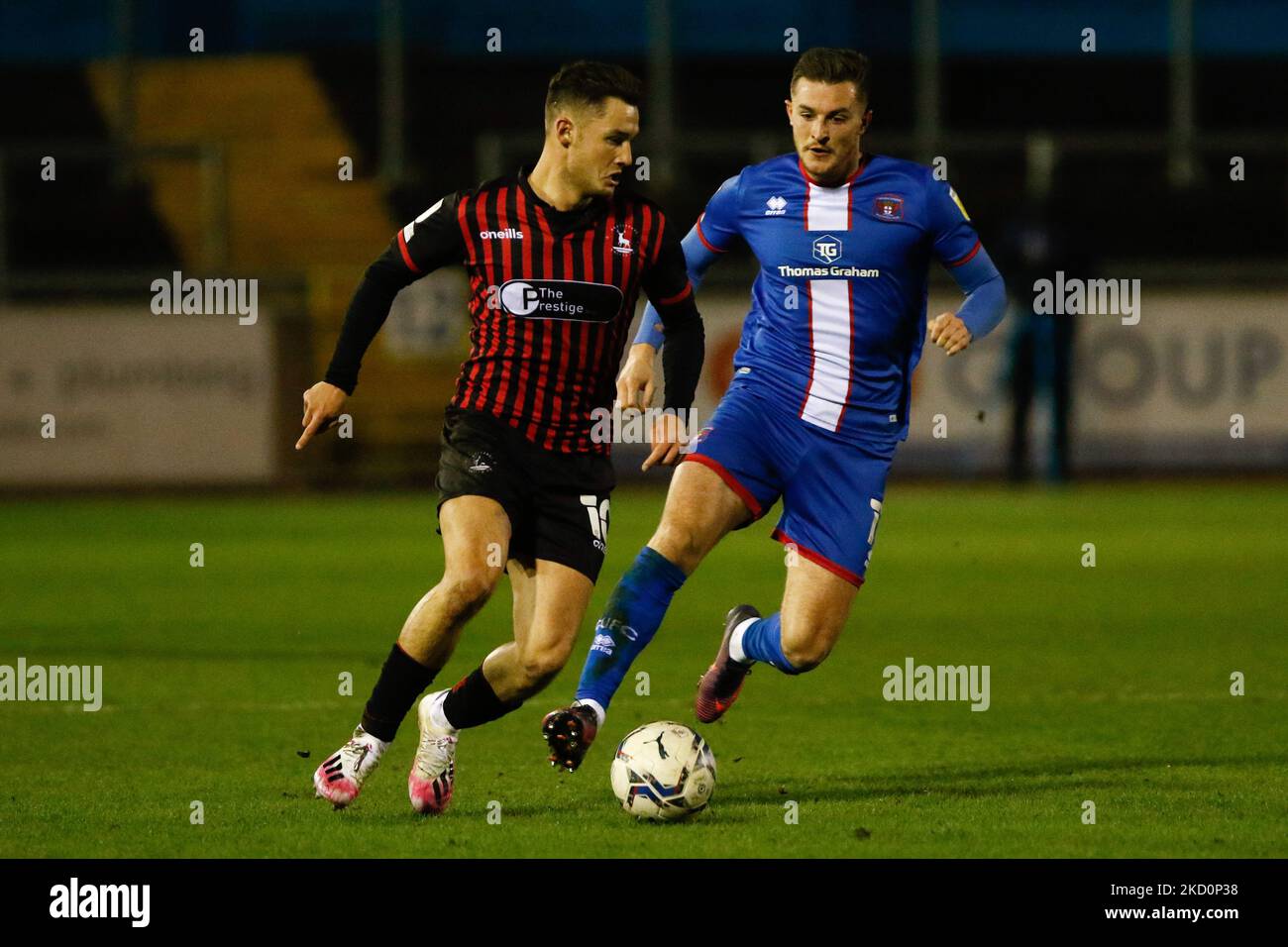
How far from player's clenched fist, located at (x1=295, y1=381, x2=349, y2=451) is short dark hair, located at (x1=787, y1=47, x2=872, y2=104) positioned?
1812mm

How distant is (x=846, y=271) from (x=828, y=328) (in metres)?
0.19

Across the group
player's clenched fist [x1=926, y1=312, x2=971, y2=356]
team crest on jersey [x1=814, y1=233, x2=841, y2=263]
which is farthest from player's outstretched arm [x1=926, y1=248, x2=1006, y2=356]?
team crest on jersey [x1=814, y1=233, x2=841, y2=263]

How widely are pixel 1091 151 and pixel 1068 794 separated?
17785 millimetres

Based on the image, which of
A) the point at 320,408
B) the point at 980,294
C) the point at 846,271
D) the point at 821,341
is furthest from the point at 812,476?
the point at 320,408

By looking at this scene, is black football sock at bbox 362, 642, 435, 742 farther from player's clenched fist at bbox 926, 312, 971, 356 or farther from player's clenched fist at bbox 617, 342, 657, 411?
player's clenched fist at bbox 926, 312, 971, 356

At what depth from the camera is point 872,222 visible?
6.96m

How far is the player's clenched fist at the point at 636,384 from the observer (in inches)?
246

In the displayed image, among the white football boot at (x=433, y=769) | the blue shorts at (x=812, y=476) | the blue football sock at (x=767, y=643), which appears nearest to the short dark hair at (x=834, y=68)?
the blue shorts at (x=812, y=476)

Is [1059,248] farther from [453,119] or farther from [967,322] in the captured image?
[967,322]

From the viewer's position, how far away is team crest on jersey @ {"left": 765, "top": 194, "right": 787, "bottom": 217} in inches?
278

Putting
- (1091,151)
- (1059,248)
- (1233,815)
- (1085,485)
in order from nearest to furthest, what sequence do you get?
(1233,815) → (1059,248) → (1085,485) → (1091,151)

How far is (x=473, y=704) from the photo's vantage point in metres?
6.12

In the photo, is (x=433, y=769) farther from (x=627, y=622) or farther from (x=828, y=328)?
(x=828, y=328)
